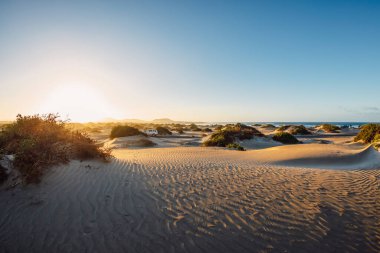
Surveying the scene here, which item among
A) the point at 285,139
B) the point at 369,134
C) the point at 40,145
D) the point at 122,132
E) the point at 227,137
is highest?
the point at 40,145

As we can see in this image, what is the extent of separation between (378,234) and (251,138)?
693 inches

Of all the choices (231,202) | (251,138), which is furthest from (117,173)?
(251,138)

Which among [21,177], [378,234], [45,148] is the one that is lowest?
[378,234]

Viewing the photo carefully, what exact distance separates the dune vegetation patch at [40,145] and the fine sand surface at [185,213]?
41 centimetres

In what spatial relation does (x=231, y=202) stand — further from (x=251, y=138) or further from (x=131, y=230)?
(x=251, y=138)

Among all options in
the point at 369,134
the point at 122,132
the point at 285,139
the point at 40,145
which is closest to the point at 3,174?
the point at 40,145

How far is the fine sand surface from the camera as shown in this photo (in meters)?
3.47

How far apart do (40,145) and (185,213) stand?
4609mm

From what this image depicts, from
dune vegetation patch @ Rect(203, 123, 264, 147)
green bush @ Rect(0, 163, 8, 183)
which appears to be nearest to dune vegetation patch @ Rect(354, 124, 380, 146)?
dune vegetation patch @ Rect(203, 123, 264, 147)

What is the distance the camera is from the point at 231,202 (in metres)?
4.89

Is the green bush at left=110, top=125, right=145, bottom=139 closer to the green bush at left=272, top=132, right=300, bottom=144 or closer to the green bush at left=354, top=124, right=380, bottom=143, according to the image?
the green bush at left=272, top=132, right=300, bottom=144

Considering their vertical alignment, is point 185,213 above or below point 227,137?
below

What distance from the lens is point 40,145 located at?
20.1 feet

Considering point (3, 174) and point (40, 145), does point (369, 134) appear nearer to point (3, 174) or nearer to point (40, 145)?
point (40, 145)
